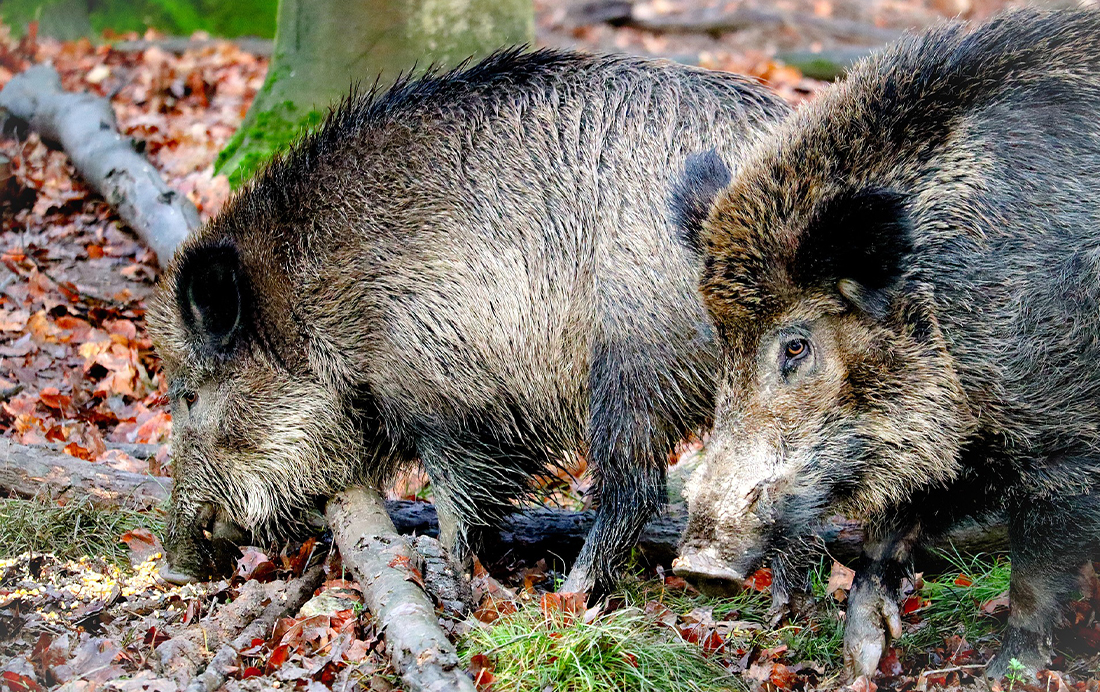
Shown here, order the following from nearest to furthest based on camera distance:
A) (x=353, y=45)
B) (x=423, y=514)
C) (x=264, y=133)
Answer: (x=423, y=514) → (x=353, y=45) → (x=264, y=133)

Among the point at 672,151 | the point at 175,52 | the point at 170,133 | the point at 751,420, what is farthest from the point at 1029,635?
the point at 175,52

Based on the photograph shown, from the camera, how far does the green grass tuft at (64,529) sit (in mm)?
5238

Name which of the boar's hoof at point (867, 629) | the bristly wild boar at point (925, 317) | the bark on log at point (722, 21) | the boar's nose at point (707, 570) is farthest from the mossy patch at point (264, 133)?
the bark on log at point (722, 21)

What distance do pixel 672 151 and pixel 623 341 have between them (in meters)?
0.96

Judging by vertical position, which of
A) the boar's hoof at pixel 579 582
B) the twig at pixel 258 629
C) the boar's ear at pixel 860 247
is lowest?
the boar's hoof at pixel 579 582

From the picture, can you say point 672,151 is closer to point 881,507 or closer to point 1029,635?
point 881,507

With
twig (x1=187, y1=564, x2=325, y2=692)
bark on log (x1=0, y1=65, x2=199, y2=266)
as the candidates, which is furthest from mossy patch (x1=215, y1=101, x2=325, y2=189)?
twig (x1=187, y1=564, x2=325, y2=692)

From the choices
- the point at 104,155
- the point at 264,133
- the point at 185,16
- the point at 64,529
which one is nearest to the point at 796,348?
the point at 64,529

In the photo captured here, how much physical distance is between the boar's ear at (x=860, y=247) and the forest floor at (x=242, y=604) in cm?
149

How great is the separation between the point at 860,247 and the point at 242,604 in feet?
9.76

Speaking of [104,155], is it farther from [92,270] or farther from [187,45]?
[187,45]

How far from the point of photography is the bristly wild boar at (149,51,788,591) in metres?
5.00

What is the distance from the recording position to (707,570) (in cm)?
391

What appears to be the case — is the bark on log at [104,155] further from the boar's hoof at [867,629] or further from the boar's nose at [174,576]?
the boar's hoof at [867,629]
